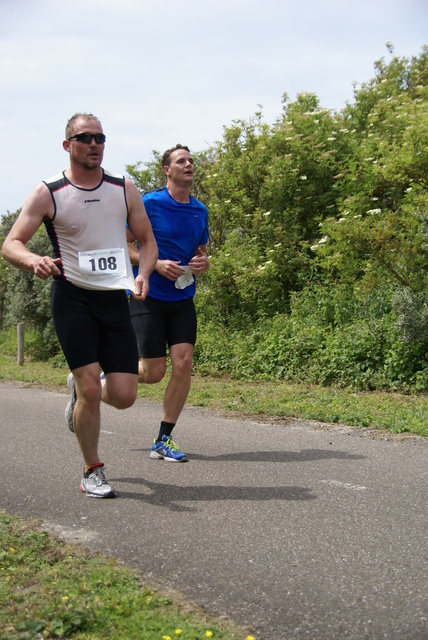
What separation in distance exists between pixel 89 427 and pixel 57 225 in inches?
50.8

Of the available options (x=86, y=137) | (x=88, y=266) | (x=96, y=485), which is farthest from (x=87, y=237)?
(x=96, y=485)

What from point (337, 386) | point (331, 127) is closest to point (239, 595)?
point (337, 386)

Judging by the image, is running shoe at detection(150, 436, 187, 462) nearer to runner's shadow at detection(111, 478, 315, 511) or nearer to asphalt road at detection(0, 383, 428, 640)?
asphalt road at detection(0, 383, 428, 640)

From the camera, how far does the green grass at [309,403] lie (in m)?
7.12

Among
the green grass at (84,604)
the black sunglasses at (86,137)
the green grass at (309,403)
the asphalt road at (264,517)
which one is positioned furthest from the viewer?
the green grass at (309,403)

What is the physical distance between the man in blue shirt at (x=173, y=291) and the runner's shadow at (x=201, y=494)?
1.01m

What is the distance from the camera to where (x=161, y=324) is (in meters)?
6.16

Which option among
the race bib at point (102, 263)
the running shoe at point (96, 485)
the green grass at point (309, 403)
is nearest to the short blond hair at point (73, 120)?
the race bib at point (102, 263)

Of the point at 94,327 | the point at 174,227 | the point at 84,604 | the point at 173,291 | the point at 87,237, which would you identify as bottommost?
the point at 84,604

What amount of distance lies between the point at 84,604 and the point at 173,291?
11.1 feet

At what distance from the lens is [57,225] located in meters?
4.83

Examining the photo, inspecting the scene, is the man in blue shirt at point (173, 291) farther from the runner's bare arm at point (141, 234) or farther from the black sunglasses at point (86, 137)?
the black sunglasses at point (86, 137)

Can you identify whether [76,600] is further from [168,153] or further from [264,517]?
[168,153]

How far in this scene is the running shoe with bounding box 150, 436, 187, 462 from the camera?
5.88 meters
